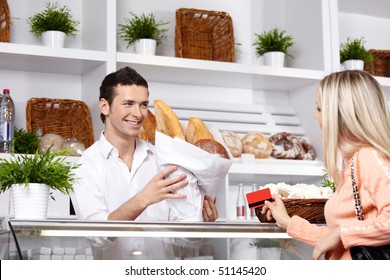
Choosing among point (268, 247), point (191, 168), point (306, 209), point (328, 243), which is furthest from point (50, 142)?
point (328, 243)

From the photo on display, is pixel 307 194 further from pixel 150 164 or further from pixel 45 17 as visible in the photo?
pixel 45 17

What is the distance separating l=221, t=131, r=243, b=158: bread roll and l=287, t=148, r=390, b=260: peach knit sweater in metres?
1.71

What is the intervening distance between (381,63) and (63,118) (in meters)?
1.72

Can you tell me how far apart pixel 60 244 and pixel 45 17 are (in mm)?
1841

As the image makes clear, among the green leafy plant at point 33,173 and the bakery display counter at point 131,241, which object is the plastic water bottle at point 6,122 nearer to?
the green leafy plant at point 33,173

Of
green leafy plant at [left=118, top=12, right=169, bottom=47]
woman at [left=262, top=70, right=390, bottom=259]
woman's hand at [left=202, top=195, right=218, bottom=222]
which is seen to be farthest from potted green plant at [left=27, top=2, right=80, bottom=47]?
woman at [left=262, top=70, right=390, bottom=259]

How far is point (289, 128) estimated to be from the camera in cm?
330

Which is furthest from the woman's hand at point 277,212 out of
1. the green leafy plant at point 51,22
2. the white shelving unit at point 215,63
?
the green leafy plant at point 51,22

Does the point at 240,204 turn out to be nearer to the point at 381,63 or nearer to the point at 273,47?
the point at 273,47

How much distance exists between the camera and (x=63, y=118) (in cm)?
290

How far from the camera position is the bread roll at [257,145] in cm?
304
